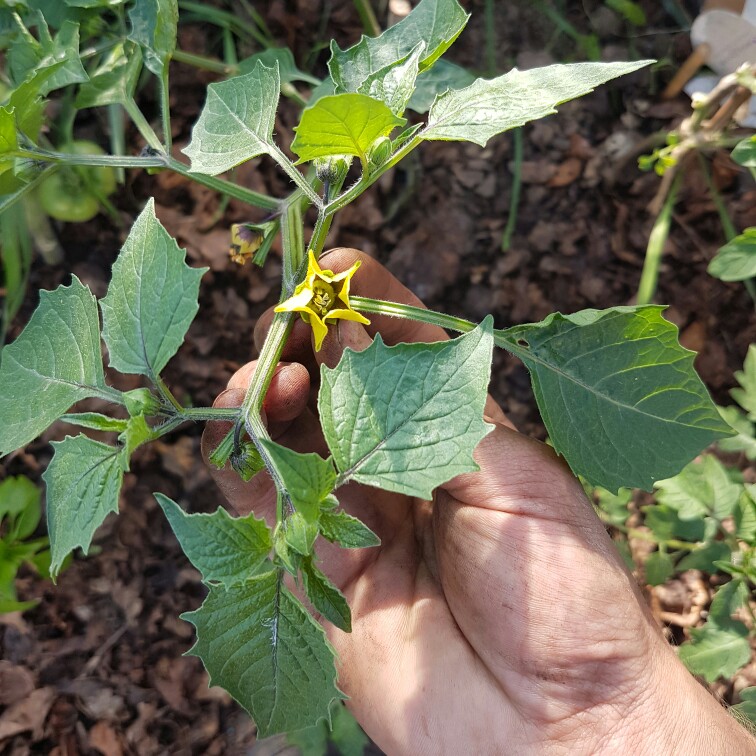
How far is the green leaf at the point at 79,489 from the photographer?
4.20ft

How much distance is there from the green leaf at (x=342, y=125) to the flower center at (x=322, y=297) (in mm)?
246

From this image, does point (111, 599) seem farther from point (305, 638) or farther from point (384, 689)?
point (305, 638)

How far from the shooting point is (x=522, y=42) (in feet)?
9.04

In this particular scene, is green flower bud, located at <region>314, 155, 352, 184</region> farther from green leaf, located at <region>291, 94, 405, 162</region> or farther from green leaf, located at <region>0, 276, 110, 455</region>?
green leaf, located at <region>0, 276, 110, 455</region>

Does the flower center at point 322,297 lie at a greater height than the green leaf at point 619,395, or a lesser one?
greater

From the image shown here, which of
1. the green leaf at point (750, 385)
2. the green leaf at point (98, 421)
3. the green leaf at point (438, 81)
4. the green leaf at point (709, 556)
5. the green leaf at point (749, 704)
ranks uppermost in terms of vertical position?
the green leaf at point (438, 81)

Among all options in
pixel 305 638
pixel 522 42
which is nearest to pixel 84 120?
pixel 522 42

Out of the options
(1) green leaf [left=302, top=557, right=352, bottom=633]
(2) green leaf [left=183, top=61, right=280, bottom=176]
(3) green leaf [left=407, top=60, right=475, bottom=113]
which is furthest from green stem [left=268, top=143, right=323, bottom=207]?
(1) green leaf [left=302, top=557, right=352, bottom=633]

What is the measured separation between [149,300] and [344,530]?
0.61 m

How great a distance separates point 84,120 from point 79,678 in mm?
2080

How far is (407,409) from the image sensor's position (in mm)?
1243

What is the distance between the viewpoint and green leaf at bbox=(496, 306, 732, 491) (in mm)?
1435

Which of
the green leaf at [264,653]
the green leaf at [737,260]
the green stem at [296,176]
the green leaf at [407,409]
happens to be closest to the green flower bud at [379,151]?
the green stem at [296,176]

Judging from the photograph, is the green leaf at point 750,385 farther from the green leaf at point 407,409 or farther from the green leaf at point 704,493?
the green leaf at point 407,409
